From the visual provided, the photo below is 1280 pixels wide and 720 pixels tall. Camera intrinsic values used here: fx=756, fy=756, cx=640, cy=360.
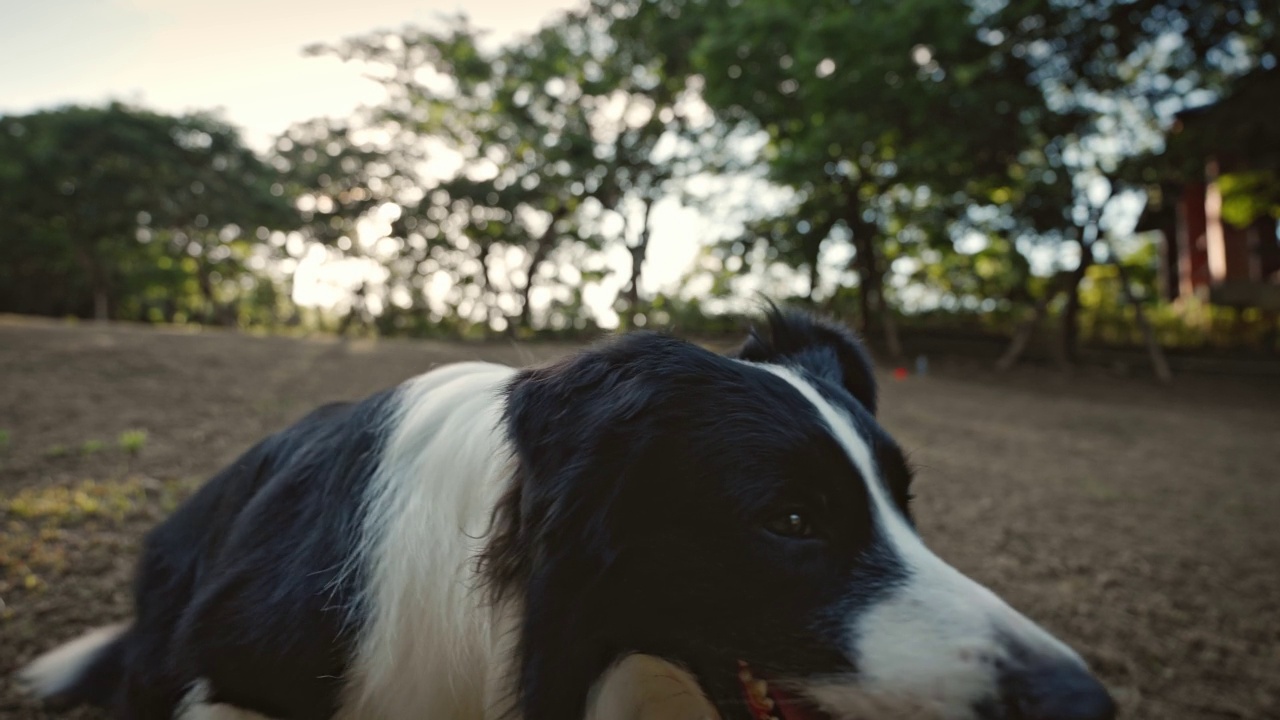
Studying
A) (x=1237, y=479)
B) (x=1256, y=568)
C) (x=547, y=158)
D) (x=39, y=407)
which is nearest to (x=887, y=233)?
(x=547, y=158)

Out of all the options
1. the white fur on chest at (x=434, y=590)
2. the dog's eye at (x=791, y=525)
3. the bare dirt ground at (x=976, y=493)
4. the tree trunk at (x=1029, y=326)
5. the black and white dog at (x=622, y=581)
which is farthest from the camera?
the tree trunk at (x=1029, y=326)

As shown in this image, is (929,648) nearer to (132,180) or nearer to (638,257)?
(638,257)

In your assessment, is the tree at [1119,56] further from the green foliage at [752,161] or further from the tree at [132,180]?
the tree at [132,180]

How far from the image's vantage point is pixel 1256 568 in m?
4.30

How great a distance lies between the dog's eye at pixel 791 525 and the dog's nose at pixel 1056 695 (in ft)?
1.34

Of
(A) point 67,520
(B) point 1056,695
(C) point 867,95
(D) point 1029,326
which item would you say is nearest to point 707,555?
(B) point 1056,695

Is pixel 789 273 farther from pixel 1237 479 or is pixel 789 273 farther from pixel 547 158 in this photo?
pixel 1237 479

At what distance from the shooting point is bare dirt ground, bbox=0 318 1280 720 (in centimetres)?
307

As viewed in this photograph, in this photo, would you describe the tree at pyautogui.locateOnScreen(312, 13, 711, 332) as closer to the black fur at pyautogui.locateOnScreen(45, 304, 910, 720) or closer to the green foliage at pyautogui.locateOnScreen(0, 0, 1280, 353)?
the green foliage at pyautogui.locateOnScreen(0, 0, 1280, 353)

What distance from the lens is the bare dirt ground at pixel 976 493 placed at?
3.07 metres

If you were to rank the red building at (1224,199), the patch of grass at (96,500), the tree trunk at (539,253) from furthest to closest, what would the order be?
the tree trunk at (539,253) < the red building at (1224,199) < the patch of grass at (96,500)

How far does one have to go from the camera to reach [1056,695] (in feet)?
3.76

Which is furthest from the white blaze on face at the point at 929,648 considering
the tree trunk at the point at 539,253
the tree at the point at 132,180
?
the tree at the point at 132,180

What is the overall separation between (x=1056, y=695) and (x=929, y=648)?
187 mm
